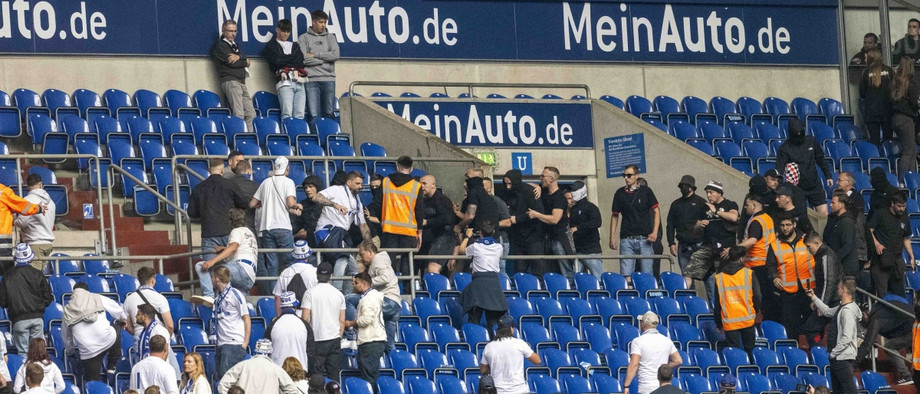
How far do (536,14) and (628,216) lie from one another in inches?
227

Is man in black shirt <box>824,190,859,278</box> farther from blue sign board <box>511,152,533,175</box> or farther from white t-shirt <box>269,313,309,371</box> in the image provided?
white t-shirt <box>269,313,309,371</box>

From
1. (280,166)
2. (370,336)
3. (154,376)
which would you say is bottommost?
(154,376)

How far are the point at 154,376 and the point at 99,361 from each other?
1.29 meters

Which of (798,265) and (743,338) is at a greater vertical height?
(798,265)

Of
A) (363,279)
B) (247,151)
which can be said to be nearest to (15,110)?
(247,151)

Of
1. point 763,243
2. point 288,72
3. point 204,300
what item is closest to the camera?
point 204,300

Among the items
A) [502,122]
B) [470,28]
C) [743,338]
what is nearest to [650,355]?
[743,338]

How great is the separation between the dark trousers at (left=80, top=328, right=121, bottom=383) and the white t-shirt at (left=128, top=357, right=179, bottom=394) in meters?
1.06

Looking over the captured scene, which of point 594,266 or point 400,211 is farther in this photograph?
point 594,266

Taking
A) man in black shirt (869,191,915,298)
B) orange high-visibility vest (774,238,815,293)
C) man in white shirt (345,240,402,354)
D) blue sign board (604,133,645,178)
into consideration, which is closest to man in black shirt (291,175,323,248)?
man in white shirt (345,240,402,354)

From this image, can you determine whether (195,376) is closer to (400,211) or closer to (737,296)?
(400,211)

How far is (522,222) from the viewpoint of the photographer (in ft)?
66.0

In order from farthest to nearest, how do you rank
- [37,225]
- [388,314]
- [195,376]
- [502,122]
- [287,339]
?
1. [502,122]
2. [37,225]
3. [388,314]
4. [287,339]
5. [195,376]

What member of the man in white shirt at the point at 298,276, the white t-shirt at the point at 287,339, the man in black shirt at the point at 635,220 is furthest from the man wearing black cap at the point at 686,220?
the white t-shirt at the point at 287,339
